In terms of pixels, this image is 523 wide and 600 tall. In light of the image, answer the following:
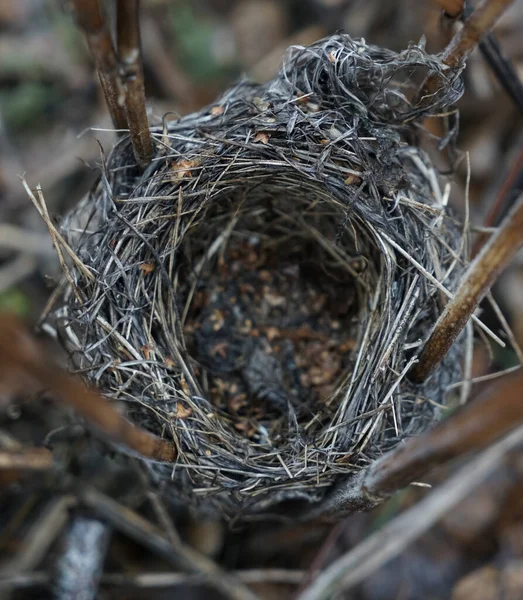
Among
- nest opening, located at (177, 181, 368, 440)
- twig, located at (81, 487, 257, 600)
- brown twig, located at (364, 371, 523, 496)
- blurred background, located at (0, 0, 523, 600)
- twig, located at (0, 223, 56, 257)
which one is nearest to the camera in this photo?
brown twig, located at (364, 371, 523, 496)

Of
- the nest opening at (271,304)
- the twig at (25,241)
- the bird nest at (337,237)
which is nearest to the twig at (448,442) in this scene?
the bird nest at (337,237)

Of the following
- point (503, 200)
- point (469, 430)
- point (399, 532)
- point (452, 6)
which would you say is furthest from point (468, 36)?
point (399, 532)

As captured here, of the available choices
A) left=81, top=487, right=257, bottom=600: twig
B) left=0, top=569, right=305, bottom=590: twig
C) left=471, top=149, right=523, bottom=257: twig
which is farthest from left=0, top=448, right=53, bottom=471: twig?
left=471, top=149, right=523, bottom=257: twig

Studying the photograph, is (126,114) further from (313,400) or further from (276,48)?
(276,48)

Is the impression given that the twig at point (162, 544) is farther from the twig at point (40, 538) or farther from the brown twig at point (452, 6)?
the brown twig at point (452, 6)

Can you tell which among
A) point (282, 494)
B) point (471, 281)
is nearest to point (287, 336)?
point (282, 494)

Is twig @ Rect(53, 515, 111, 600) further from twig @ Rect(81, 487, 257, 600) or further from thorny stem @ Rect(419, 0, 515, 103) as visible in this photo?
thorny stem @ Rect(419, 0, 515, 103)
